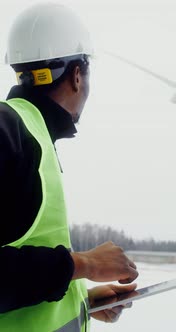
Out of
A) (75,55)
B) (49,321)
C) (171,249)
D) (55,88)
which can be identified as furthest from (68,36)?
(171,249)

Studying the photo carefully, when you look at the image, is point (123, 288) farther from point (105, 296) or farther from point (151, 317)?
point (151, 317)

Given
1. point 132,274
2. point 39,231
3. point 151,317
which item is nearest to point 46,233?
point 39,231

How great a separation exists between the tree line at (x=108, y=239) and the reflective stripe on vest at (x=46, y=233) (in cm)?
103

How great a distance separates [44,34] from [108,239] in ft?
4.34

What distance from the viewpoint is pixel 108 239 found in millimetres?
2168

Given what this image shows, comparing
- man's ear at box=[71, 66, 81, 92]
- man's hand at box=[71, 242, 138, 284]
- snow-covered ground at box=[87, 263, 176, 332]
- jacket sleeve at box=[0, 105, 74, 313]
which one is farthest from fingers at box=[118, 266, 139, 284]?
snow-covered ground at box=[87, 263, 176, 332]

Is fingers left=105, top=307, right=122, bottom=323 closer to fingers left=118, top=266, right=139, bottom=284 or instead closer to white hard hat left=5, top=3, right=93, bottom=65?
fingers left=118, top=266, right=139, bottom=284

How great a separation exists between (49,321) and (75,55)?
1.77ft

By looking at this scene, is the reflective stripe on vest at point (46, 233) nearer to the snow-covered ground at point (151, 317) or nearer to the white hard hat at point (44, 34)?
the white hard hat at point (44, 34)

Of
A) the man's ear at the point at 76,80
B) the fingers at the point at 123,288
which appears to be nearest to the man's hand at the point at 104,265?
the fingers at the point at 123,288

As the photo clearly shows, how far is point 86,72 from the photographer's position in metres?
0.97

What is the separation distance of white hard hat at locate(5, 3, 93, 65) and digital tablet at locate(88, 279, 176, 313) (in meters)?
0.49

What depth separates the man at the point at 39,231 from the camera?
2.17 feet

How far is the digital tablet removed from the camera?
2.69 ft
